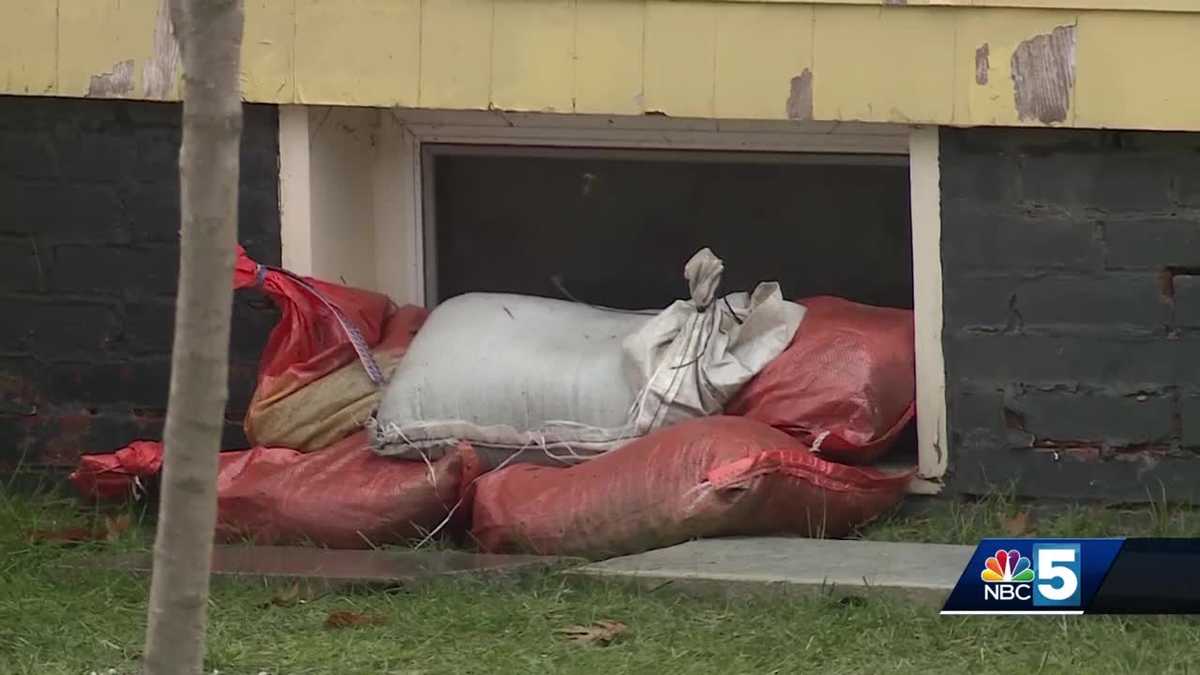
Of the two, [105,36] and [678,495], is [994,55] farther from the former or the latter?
[105,36]

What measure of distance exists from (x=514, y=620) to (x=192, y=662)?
178 centimetres

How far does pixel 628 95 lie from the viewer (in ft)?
17.7

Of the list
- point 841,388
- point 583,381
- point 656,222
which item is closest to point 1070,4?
point 841,388

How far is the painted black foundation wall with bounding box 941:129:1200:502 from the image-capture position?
5172 millimetres

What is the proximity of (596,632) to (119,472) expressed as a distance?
5.85 ft

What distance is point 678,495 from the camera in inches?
193

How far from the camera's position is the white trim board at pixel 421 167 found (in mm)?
5344

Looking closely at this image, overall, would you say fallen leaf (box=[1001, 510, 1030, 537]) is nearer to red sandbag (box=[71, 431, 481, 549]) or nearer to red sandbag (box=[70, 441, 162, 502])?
red sandbag (box=[71, 431, 481, 549])

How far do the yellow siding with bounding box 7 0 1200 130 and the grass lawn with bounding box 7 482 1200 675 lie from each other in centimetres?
143

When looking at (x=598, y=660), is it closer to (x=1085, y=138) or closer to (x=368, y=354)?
(x=368, y=354)

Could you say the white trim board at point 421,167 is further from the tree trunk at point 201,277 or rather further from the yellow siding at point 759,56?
the tree trunk at point 201,277

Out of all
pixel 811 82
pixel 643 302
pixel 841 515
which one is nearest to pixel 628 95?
pixel 811 82

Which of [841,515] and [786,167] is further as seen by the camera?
[786,167]

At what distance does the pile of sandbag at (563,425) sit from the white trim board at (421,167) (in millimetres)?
141
